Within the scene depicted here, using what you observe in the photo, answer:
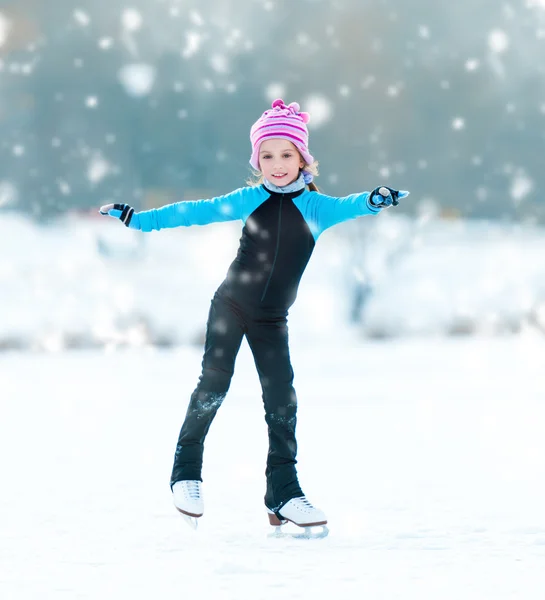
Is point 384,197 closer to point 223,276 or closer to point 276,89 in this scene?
point 276,89

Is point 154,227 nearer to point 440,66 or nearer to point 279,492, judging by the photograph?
point 279,492

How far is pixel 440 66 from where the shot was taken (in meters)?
14.6

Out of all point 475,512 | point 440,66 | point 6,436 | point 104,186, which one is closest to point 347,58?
point 440,66

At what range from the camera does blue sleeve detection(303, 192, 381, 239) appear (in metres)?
3.67

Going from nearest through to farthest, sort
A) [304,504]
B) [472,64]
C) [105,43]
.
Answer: [304,504], [472,64], [105,43]

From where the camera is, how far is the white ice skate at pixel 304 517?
3746 millimetres

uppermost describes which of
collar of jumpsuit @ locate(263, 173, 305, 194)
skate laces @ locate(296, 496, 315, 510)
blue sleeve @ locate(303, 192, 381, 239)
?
collar of jumpsuit @ locate(263, 173, 305, 194)

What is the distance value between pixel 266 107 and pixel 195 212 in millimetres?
10822

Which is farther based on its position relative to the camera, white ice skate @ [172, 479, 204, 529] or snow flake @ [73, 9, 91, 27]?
snow flake @ [73, 9, 91, 27]

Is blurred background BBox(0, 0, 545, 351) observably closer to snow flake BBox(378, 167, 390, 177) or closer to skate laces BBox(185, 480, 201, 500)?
snow flake BBox(378, 167, 390, 177)

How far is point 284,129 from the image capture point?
149 inches

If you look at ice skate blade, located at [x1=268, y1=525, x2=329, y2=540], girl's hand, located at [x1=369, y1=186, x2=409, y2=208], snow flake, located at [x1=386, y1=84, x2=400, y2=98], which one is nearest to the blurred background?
snow flake, located at [x1=386, y1=84, x2=400, y2=98]

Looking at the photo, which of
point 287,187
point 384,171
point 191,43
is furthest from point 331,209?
point 191,43

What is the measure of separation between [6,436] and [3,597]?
3478 mm
